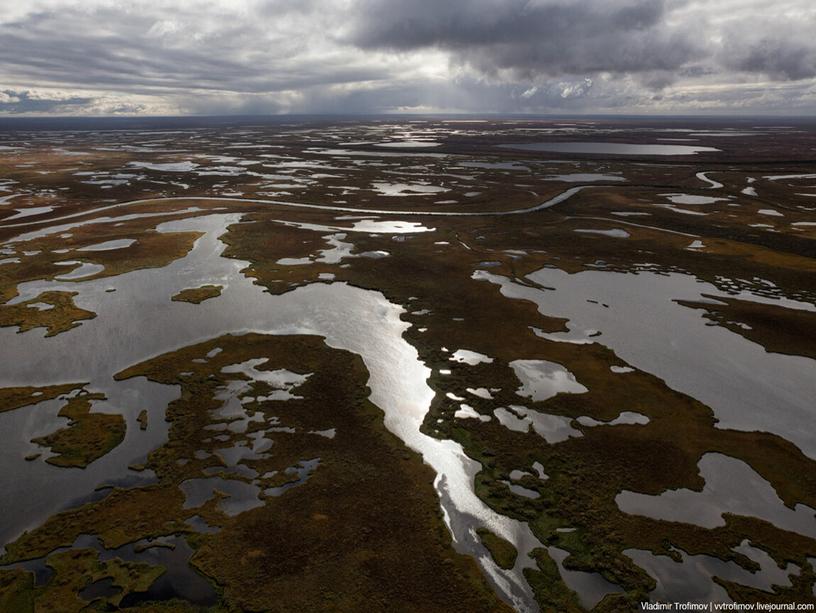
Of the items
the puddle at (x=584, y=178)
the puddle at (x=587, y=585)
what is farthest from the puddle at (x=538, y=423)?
the puddle at (x=584, y=178)

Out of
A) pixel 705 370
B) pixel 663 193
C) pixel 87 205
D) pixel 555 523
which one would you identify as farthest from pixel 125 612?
pixel 663 193

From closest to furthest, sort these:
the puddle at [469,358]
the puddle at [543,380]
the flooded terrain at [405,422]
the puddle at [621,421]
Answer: the flooded terrain at [405,422] → the puddle at [621,421] → the puddle at [543,380] → the puddle at [469,358]

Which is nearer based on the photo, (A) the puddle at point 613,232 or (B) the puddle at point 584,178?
(A) the puddle at point 613,232

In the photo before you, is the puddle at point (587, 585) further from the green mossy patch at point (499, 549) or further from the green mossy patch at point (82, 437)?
the green mossy patch at point (82, 437)

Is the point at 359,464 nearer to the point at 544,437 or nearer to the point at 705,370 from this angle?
the point at 544,437

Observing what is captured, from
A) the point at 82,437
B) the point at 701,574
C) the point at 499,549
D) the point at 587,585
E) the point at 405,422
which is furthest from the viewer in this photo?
the point at 405,422

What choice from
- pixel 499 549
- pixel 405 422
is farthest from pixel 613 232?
pixel 499 549

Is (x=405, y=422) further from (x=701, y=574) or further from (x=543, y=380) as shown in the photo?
(x=701, y=574)

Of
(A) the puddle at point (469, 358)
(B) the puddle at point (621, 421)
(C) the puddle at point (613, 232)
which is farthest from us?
(C) the puddle at point (613, 232)

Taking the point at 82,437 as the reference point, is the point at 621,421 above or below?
below
